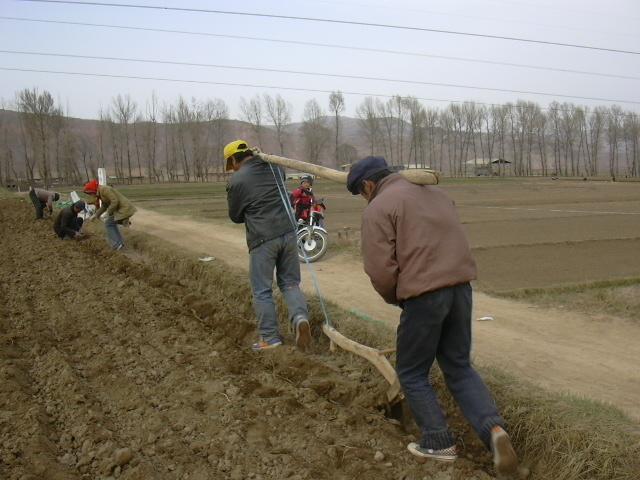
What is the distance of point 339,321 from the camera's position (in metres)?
6.25

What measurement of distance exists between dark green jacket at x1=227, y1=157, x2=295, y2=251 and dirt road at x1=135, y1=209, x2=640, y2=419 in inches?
72.1

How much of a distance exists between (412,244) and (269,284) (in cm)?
264

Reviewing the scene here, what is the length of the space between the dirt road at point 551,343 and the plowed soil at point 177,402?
1258 mm

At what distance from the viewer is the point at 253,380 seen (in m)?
4.63

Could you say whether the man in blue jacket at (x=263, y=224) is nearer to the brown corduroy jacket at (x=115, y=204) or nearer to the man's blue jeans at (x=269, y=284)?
the man's blue jeans at (x=269, y=284)

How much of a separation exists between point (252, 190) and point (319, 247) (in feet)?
20.2

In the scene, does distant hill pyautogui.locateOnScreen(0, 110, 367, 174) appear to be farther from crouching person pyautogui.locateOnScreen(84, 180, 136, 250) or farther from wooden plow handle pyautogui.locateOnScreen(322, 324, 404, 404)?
wooden plow handle pyautogui.locateOnScreen(322, 324, 404, 404)

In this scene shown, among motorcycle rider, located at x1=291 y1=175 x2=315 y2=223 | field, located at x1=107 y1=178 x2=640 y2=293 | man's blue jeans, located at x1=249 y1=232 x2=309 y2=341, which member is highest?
motorcycle rider, located at x1=291 y1=175 x2=315 y2=223

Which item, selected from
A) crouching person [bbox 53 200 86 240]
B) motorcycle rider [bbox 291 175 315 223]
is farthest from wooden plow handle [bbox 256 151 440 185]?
crouching person [bbox 53 200 86 240]

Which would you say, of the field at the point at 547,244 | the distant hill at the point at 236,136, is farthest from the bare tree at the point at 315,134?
the field at the point at 547,244

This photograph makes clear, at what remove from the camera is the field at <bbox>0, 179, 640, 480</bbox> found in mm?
3379

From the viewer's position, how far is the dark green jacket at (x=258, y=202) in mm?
5461

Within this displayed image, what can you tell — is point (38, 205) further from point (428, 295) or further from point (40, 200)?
point (428, 295)

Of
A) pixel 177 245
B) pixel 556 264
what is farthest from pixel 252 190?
pixel 177 245
